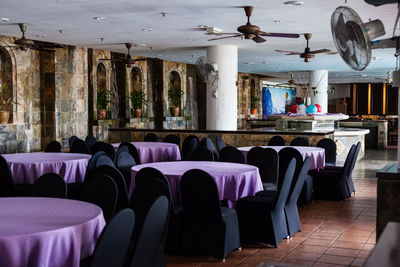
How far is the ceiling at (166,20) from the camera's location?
22.1ft

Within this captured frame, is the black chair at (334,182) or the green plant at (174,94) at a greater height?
the green plant at (174,94)

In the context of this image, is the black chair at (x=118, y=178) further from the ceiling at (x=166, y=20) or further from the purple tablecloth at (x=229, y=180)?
the ceiling at (x=166, y=20)

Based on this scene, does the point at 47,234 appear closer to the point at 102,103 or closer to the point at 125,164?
the point at 125,164

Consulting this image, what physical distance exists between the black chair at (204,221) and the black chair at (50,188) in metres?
0.96

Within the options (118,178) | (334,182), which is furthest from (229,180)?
(334,182)

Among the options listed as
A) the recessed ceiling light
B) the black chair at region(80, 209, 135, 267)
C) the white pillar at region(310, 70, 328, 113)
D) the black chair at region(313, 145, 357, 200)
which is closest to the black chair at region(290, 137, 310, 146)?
the black chair at region(313, 145, 357, 200)

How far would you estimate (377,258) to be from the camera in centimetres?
187

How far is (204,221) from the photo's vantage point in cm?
435

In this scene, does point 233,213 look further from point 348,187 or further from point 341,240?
point 348,187

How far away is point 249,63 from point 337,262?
1192 cm

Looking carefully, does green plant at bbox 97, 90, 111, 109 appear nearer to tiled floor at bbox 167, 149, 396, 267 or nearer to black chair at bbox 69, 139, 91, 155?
black chair at bbox 69, 139, 91, 155

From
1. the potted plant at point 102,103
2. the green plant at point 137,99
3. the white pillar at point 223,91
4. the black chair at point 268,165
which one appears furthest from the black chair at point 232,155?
the green plant at point 137,99

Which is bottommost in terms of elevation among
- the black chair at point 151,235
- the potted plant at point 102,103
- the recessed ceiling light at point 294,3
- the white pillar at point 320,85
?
the black chair at point 151,235

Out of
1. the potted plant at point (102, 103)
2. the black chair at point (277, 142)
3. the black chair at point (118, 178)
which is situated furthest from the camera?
the potted plant at point (102, 103)
